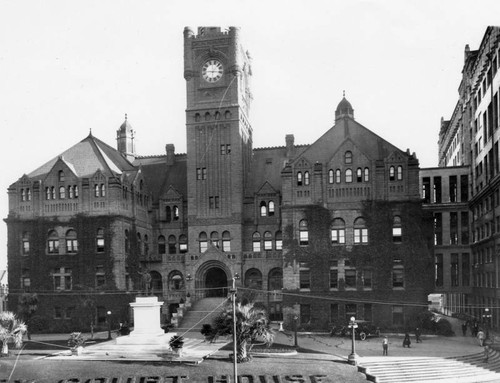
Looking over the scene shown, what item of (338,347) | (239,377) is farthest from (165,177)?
(239,377)

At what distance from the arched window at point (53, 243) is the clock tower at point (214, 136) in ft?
44.4

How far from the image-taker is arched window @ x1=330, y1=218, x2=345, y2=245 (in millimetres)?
55250

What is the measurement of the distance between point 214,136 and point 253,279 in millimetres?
15607

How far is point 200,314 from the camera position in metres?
55.9

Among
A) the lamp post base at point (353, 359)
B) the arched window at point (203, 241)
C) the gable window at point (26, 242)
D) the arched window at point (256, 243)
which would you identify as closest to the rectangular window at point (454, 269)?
the arched window at point (256, 243)

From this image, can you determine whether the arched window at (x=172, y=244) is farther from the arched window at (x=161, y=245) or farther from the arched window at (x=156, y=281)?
the arched window at (x=156, y=281)

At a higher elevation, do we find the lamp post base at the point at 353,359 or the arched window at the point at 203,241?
the arched window at the point at 203,241

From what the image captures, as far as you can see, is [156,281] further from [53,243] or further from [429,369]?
[429,369]

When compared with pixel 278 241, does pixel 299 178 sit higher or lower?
higher

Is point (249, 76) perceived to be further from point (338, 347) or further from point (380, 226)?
point (338, 347)

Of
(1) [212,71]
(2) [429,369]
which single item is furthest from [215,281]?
(2) [429,369]

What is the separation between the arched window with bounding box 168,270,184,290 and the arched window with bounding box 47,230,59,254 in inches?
470

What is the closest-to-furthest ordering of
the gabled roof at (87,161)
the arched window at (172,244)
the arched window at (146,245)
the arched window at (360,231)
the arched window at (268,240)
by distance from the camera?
the arched window at (360,231), the gabled roof at (87,161), the arched window at (268,240), the arched window at (146,245), the arched window at (172,244)

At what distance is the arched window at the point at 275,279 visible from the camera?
6078 centimetres
